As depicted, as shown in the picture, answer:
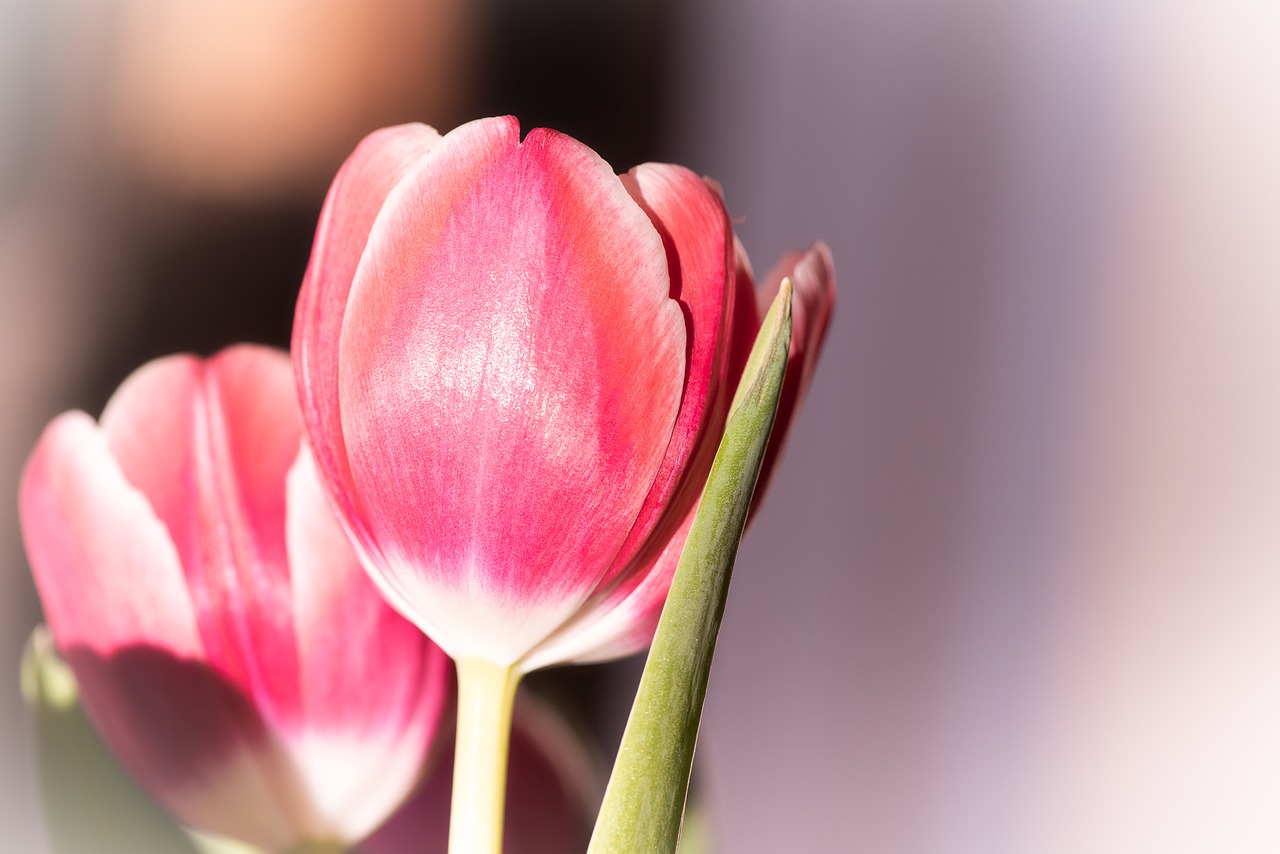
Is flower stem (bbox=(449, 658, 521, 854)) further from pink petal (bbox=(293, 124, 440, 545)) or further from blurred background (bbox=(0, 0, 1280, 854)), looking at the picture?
blurred background (bbox=(0, 0, 1280, 854))

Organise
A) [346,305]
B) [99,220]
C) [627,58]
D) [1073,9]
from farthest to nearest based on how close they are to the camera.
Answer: [1073,9]
[627,58]
[99,220]
[346,305]

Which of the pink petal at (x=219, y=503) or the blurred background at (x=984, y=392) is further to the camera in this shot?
the blurred background at (x=984, y=392)

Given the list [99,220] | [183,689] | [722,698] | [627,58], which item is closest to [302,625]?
[183,689]

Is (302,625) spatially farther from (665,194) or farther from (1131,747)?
(1131,747)

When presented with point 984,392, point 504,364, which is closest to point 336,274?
point 504,364

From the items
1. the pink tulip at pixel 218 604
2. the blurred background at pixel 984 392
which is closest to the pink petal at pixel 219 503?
the pink tulip at pixel 218 604

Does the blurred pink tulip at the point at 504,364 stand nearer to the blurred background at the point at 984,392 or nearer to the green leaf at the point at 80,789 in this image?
the green leaf at the point at 80,789

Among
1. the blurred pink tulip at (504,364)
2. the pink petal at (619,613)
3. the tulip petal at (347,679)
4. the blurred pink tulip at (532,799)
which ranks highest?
the blurred pink tulip at (504,364)
